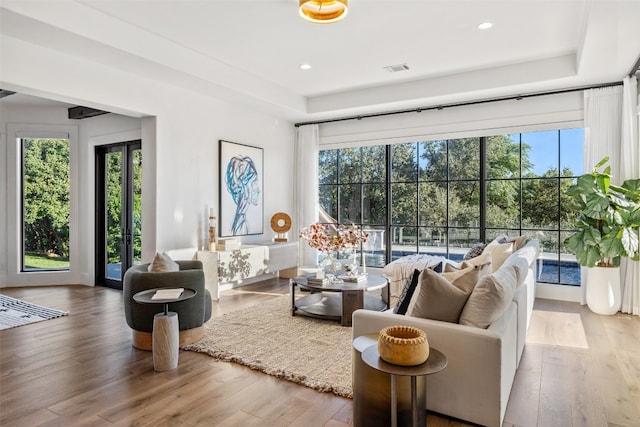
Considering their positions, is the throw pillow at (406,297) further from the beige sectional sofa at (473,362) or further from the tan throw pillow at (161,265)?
the tan throw pillow at (161,265)

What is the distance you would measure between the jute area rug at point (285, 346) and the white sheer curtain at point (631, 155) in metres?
3.43

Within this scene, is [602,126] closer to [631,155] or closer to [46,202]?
[631,155]

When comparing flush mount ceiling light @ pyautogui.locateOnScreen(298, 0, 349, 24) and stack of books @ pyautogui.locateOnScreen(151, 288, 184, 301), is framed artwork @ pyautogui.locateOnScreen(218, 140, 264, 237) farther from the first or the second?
flush mount ceiling light @ pyautogui.locateOnScreen(298, 0, 349, 24)

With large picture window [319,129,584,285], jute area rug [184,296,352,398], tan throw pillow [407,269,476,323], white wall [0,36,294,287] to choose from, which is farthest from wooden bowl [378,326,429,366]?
large picture window [319,129,584,285]

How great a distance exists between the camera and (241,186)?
6.28 metres

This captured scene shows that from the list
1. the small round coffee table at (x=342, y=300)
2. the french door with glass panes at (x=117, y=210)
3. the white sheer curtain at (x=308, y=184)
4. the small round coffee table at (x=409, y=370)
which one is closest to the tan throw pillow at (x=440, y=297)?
the small round coffee table at (x=409, y=370)

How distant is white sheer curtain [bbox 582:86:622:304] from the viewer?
493 cm

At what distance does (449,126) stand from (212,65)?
349 cm

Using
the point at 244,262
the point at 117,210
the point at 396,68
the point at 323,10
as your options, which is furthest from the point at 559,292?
the point at 117,210

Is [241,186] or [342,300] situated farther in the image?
[241,186]

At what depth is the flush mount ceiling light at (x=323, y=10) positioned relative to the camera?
3307 millimetres

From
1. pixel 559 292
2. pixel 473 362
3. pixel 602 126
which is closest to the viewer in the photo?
pixel 473 362

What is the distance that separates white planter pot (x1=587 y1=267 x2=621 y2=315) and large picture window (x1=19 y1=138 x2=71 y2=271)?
7.51m

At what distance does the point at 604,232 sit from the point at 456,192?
201 centimetres
